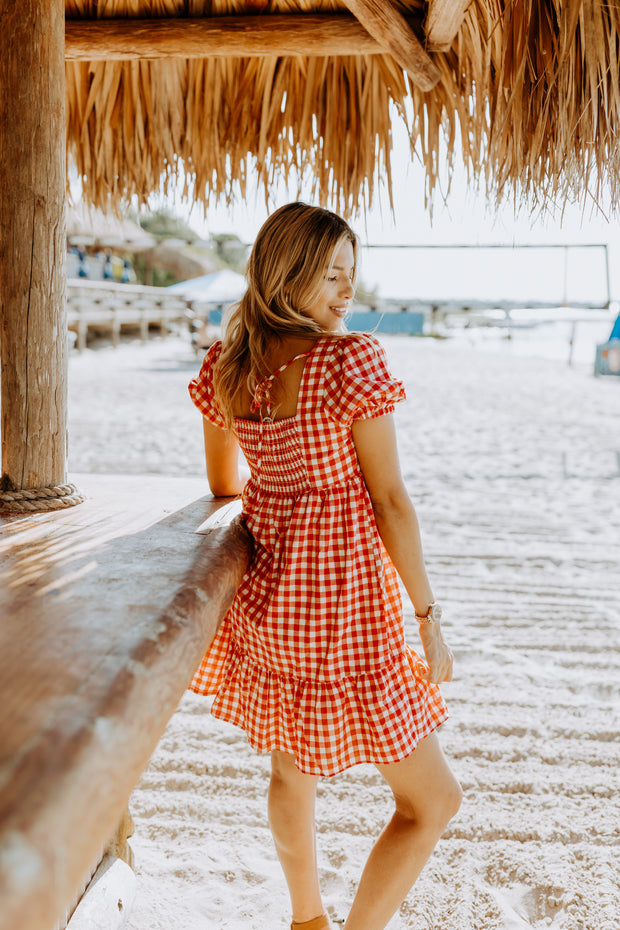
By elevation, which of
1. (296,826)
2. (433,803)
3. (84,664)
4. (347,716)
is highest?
(84,664)

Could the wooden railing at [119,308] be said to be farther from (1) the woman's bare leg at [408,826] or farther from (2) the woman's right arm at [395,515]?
(1) the woman's bare leg at [408,826]

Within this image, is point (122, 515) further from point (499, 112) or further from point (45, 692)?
point (499, 112)

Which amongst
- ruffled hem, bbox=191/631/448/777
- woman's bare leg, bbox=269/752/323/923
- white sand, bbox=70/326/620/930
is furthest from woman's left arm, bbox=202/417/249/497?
white sand, bbox=70/326/620/930

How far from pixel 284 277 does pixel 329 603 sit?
647 millimetres

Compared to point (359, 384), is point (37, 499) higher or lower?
lower

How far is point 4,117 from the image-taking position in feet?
5.12

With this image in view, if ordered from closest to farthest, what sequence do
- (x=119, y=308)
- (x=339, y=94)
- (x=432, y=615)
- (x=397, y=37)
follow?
(x=432, y=615) → (x=397, y=37) → (x=339, y=94) → (x=119, y=308)

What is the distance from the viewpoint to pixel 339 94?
246 cm

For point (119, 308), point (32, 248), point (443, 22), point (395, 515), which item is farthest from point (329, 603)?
point (119, 308)

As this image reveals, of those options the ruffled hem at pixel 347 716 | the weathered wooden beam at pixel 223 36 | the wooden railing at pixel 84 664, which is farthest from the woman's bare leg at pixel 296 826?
the weathered wooden beam at pixel 223 36

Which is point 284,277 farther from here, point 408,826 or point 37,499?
point 408,826

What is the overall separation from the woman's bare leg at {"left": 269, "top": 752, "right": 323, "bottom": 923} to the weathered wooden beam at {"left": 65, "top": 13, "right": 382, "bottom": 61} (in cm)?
200

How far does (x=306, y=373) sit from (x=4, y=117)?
0.93 m

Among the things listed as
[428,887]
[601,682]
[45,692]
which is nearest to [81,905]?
[428,887]
